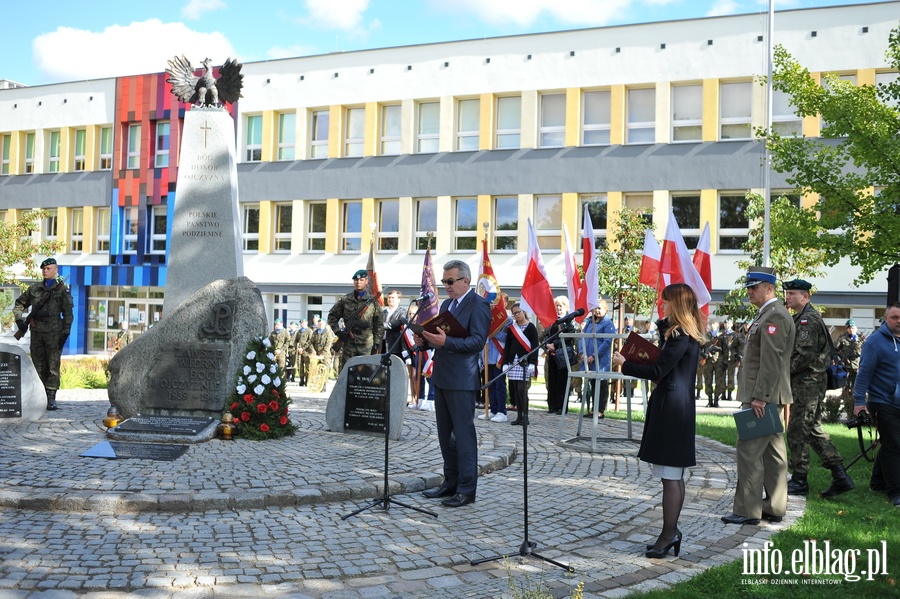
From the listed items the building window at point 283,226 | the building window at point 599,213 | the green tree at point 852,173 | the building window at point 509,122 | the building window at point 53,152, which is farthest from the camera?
the building window at point 53,152

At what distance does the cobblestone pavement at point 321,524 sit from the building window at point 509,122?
76.0ft

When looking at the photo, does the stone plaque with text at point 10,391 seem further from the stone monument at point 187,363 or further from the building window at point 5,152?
the building window at point 5,152

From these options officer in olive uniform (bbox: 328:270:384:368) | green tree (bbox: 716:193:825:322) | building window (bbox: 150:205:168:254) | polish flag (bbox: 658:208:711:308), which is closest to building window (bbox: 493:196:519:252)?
green tree (bbox: 716:193:825:322)

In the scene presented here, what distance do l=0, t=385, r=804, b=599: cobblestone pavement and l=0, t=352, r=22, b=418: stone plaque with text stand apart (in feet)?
3.27

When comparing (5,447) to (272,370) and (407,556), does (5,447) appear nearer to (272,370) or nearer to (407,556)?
(272,370)

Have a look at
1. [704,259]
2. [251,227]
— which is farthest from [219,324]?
[251,227]

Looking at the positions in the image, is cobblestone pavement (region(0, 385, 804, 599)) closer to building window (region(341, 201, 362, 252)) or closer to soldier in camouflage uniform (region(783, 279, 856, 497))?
soldier in camouflage uniform (region(783, 279, 856, 497))

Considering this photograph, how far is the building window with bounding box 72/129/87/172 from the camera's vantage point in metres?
40.4

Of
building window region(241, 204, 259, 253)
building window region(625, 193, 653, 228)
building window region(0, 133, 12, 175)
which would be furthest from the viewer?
Result: building window region(0, 133, 12, 175)

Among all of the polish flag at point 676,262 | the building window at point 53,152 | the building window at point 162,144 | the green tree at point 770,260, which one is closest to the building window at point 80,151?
the building window at point 53,152

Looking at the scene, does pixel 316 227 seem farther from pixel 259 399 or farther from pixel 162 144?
pixel 259 399

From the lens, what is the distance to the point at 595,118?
30656mm

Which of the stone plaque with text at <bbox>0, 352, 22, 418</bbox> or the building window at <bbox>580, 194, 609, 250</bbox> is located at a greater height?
the building window at <bbox>580, 194, 609, 250</bbox>

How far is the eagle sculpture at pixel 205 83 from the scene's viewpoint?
441 inches
